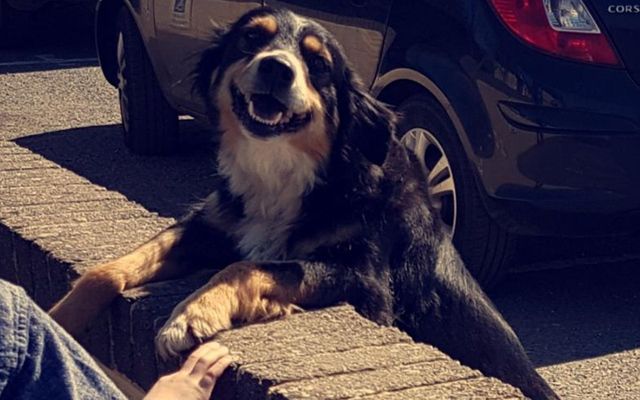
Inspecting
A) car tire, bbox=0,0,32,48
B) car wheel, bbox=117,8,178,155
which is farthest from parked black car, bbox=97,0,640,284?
car tire, bbox=0,0,32,48

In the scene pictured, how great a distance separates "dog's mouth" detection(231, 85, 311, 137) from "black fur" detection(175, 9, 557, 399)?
0.12m

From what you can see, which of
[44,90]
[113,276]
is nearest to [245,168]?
[113,276]

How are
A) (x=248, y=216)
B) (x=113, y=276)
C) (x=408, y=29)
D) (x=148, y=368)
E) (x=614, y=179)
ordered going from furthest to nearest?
(x=408, y=29)
(x=614, y=179)
(x=248, y=216)
(x=113, y=276)
(x=148, y=368)

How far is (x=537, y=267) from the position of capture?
6.11 meters

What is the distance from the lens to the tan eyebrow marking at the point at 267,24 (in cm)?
445

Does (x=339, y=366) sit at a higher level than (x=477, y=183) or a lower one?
higher

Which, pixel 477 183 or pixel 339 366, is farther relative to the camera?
pixel 477 183

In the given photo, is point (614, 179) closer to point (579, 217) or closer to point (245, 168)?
point (579, 217)

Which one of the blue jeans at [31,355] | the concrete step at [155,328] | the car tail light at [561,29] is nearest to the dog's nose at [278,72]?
the concrete step at [155,328]

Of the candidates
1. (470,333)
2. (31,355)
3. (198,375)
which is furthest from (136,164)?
(31,355)

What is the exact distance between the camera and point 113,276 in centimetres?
368

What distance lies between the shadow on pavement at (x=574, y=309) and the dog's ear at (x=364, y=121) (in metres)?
1.20

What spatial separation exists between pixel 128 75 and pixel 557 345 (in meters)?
→ 3.60

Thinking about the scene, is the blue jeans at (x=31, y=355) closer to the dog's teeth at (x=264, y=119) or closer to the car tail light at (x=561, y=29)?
the dog's teeth at (x=264, y=119)
